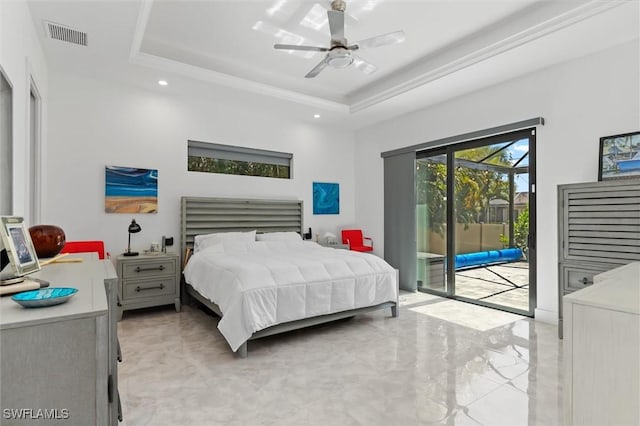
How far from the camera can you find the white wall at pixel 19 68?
2150 millimetres

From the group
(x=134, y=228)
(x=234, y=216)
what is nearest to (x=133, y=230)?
(x=134, y=228)

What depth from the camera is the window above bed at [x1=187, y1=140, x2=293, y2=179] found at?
493 centimetres

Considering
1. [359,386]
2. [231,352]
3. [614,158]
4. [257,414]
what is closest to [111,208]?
[231,352]

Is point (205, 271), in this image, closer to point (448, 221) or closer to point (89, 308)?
point (89, 308)

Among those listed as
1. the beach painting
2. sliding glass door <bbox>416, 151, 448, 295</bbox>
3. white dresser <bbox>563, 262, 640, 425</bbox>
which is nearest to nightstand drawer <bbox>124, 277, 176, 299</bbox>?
the beach painting

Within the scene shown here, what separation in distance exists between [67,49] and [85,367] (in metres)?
3.70

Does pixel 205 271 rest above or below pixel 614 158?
below

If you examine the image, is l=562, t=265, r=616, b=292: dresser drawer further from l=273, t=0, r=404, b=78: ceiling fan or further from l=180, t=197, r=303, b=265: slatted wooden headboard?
l=180, t=197, r=303, b=265: slatted wooden headboard

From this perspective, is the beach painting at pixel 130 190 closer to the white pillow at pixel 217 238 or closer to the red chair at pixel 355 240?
the white pillow at pixel 217 238

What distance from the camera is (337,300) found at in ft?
11.1

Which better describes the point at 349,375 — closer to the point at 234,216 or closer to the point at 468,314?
the point at 468,314

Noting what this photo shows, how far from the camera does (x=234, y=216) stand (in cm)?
502

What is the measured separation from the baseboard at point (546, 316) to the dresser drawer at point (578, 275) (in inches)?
20.6

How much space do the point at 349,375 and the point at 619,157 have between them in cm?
318
